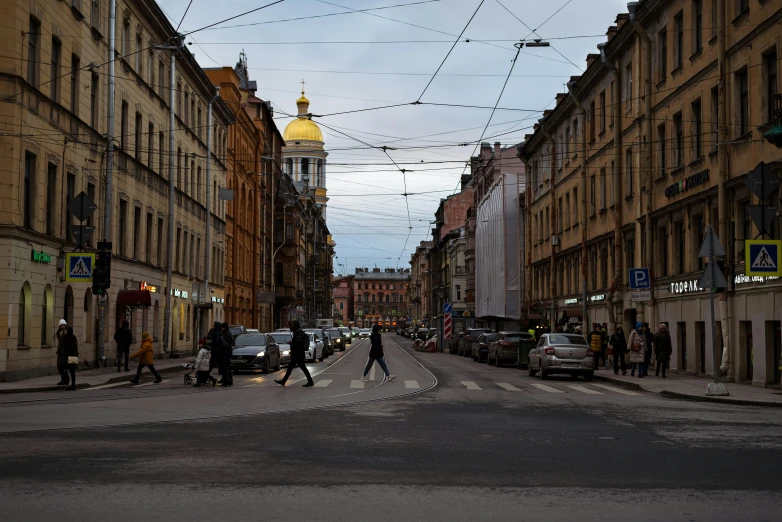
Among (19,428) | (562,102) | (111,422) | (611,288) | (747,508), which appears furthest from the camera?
(562,102)

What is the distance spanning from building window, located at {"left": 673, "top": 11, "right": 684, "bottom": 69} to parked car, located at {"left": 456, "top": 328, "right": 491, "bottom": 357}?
27.5 meters

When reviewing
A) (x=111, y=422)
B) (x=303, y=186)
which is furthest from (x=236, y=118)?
(x=303, y=186)

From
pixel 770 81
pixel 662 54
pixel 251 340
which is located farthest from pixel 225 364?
pixel 662 54

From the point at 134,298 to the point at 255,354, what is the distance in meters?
5.56

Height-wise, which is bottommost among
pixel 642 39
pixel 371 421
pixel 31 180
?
pixel 371 421

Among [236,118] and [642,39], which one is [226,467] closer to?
[642,39]

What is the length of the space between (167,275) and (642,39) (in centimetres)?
2318

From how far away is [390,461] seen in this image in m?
11.2

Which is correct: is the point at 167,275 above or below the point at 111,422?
above

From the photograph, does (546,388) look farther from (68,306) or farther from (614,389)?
(68,306)

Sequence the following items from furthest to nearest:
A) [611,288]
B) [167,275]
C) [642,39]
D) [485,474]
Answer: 1. [167,275]
2. [611,288]
3. [642,39]
4. [485,474]

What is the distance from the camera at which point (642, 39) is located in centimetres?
3688

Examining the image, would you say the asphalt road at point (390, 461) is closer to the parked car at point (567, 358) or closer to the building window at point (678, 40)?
the parked car at point (567, 358)

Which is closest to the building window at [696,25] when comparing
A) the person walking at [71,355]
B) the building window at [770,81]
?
the building window at [770,81]
